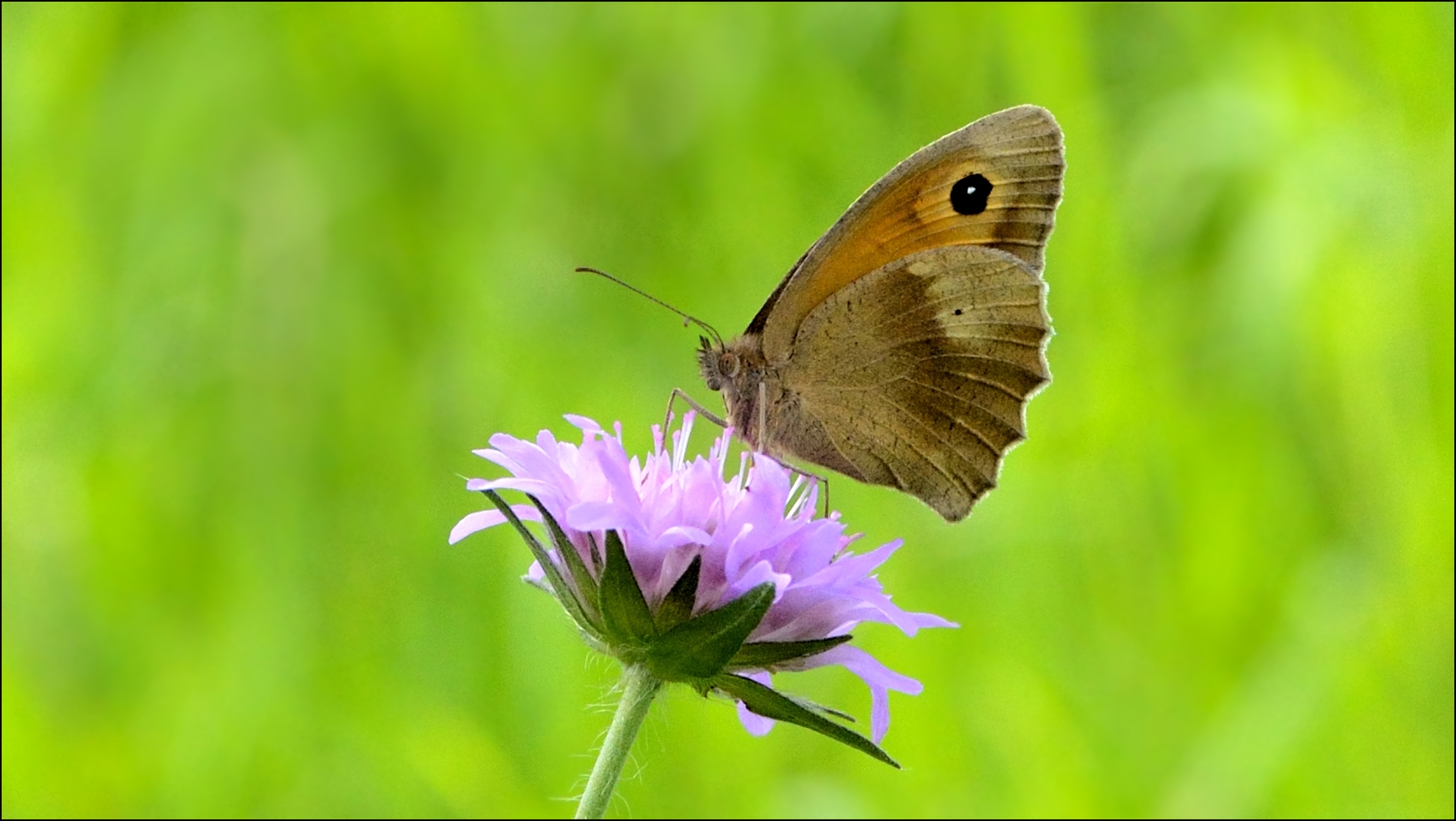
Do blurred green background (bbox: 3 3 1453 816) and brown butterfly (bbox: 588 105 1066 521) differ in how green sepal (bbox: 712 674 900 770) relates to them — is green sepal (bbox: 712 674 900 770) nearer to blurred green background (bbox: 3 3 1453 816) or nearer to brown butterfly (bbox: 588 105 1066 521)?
brown butterfly (bbox: 588 105 1066 521)

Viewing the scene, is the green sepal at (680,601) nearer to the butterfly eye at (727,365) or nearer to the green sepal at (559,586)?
the green sepal at (559,586)

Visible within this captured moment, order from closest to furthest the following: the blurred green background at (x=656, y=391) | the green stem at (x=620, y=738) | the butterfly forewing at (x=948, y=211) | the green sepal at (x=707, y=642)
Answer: the green stem at (x=620, y=738) < the green sepal at (x=707, y=642) < the butterfly forewing at (x=948, y=211) < the blurred green background at (x=656, y=391)

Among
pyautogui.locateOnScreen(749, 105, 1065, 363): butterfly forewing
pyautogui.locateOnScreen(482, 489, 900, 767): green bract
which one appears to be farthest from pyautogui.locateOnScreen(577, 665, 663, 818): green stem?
pyautogui.locateOnScreen(749, 105, 1065, 363): butterfly forewing

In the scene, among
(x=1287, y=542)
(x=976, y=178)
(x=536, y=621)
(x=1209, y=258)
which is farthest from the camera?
(x=1209, y=258)

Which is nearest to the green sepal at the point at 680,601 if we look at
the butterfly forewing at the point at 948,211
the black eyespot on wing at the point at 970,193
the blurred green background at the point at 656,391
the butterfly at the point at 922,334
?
the butterfly at the point at 922,334

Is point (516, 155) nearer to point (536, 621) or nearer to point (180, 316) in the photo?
point (180, 316)

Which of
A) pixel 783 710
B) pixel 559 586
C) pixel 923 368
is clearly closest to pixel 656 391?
pixel 923 368

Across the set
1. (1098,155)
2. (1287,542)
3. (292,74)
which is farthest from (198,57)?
(1287,542)
